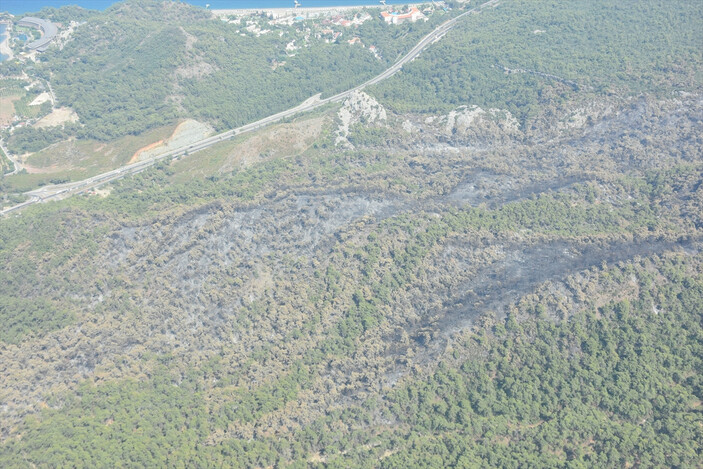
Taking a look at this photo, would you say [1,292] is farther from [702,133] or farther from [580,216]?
[702,133]

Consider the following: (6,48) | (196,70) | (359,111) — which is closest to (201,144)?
(196,70)

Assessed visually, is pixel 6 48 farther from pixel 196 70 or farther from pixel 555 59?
pixel 555 59

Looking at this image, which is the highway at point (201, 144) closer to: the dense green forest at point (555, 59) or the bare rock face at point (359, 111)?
the dense green forest at point (555, 59)

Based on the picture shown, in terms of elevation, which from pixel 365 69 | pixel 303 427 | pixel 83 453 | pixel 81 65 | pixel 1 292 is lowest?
pixel 303 427

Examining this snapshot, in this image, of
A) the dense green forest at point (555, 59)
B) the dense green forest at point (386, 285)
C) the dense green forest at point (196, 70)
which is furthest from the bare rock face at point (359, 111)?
the dense green forest at point (196, 70)

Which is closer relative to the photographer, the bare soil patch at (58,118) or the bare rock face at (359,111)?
the bare rock face at (359,111)

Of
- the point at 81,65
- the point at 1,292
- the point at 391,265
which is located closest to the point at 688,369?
the point at 391,265
